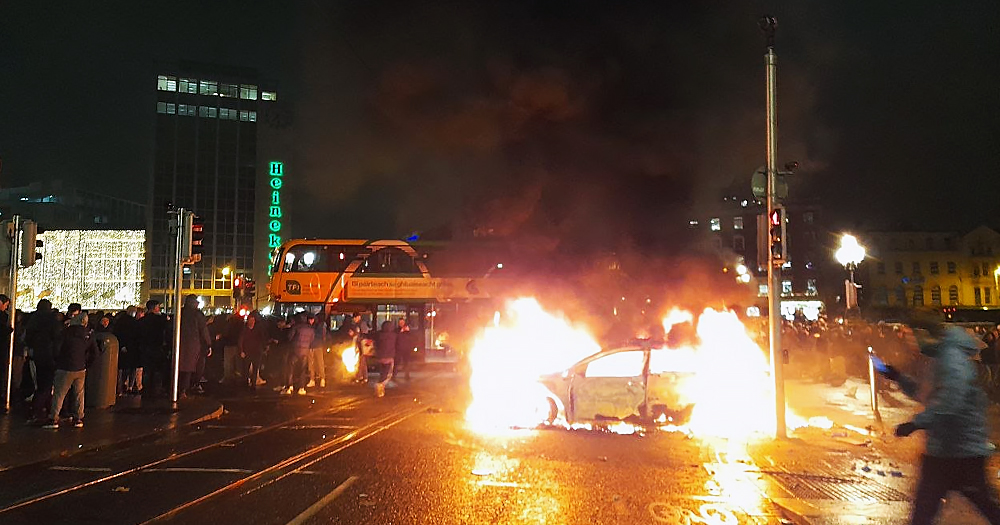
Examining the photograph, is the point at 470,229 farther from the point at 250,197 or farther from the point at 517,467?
the point at 250,197

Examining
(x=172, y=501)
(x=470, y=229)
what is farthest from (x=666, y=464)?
(x=470, y=229)

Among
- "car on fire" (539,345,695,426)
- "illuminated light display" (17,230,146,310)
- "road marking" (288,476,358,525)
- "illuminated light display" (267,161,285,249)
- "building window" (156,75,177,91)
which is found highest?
"building window" (156,75,177,91)

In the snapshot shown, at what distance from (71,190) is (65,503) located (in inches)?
3491

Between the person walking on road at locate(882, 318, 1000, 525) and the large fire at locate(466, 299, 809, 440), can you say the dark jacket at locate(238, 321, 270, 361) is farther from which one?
the person walking on road at locate(882, 318, 1000, 525)

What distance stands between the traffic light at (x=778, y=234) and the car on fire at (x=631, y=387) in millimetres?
1909

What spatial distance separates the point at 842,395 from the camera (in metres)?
14.3

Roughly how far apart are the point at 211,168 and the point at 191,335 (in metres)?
59.8

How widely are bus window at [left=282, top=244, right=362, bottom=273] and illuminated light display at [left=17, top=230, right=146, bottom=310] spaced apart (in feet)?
136

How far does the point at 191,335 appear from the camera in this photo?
39.7 ft

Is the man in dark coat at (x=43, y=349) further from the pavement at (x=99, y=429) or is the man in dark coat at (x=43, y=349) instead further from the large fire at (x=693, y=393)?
the large fire at (x=693, y=393)

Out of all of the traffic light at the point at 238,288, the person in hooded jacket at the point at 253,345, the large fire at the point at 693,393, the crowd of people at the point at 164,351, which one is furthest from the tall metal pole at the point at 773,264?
the traffic light at the point at 238,288

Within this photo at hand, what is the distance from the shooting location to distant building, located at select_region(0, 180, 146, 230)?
7550 cm

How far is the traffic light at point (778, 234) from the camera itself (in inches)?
376

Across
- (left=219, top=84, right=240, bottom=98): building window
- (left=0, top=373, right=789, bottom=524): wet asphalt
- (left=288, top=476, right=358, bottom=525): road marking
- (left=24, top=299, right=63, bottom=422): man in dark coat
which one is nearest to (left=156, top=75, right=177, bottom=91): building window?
(left=219, top=84, right=240, bottom=98): building window
